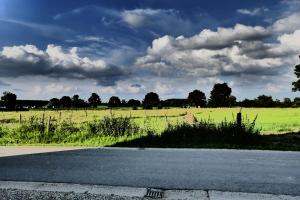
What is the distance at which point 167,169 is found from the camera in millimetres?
9852

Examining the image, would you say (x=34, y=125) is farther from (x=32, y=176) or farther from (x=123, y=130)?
(x=32, y=176)

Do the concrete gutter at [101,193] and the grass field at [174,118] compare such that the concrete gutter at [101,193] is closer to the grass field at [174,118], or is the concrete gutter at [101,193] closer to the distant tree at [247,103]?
the grass field at [174,118]

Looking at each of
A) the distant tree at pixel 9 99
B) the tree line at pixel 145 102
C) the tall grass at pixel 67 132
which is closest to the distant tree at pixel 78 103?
the tree line at pixel 145 102

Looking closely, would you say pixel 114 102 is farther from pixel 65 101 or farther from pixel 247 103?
pixel 247 103

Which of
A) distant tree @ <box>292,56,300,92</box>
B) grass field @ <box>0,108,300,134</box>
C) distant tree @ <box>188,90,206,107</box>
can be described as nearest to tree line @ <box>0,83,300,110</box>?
distant tree @ <box>188,90,206,107</box>

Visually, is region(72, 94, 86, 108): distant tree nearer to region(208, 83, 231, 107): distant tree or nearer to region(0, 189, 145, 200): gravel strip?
region(208, 83, 231, 107): distant tree

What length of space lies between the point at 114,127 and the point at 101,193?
1225 cm

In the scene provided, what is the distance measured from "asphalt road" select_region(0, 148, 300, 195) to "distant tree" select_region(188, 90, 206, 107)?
15231 cm

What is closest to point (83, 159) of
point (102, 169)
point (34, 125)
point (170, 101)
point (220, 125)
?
point (102, 169)

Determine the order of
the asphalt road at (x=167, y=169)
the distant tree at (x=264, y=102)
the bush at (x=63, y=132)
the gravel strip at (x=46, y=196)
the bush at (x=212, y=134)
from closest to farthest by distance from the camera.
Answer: the gravel strip at (x=46, y=196) < the asphalt road at (x=167, y=169) < the bush at (x=212, y=134) < the bush at (x=63, y=132) < the distant tree at (x=264, y=102)

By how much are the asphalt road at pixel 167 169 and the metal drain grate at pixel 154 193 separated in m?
0.32

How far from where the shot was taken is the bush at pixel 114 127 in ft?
63.8

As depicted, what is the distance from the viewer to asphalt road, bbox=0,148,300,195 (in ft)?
27.3

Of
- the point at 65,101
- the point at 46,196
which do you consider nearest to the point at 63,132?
the point at 46,196
